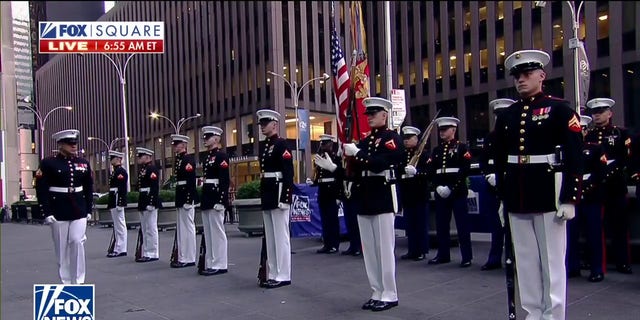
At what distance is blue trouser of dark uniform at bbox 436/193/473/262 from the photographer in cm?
845

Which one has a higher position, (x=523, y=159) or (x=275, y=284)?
(x=523, y=159)

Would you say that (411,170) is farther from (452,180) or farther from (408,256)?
(408,256)

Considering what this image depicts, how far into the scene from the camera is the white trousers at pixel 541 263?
4.47 metres

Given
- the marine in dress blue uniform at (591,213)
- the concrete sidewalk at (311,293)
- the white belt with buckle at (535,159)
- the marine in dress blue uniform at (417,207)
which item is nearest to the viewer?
the white belt with buckle at (535,159)

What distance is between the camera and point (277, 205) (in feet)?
25.1

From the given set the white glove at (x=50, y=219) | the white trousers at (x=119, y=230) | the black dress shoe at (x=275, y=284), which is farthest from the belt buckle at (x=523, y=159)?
the white trousers at (x=119, y=230)

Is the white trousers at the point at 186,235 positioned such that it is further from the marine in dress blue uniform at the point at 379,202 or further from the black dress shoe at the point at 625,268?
the black dress shoe at the point at 625,268

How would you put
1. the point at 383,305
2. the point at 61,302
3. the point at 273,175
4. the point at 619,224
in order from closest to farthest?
1. the point at 61,302
2. the point at 383,305
3. the point at 619,224
4. the point at 273,175

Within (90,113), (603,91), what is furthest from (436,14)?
(90,113)

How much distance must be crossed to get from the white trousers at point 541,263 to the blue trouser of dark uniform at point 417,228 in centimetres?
453

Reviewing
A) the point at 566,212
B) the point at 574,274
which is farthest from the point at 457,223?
the point at 566,212

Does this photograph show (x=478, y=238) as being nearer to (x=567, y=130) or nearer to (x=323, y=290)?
(x=323, y=290)

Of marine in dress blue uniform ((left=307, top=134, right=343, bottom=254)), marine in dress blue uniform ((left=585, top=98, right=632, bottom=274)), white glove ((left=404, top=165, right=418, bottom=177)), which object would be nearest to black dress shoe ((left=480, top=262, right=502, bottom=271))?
marine in dress blue uniform ((left=585, top=98, right=632, bottom=274))

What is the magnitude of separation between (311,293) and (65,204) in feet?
11.4
